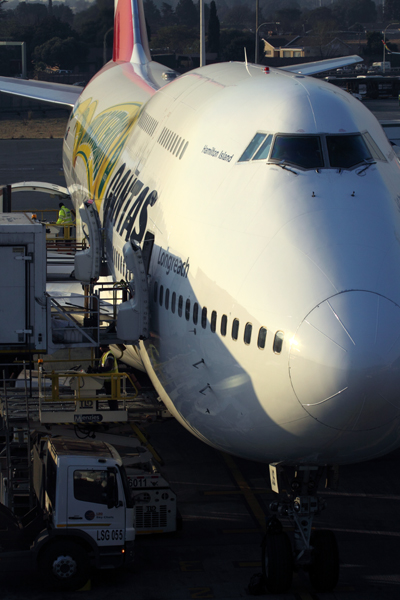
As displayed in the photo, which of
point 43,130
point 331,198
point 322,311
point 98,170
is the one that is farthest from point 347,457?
point 43,130

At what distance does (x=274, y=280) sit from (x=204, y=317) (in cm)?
156

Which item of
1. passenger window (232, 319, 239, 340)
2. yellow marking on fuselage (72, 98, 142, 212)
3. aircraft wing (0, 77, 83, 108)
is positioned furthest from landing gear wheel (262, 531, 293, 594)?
aircraft wing (0, 77, 83, 108)

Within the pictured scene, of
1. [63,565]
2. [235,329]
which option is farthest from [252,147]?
[63,565]

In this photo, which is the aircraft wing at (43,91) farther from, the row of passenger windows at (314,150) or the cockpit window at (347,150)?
the cockpit window at (347,150)

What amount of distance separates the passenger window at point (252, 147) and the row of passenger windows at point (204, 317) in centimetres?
240

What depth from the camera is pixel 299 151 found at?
12812mm

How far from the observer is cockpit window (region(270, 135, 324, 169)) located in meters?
12.7

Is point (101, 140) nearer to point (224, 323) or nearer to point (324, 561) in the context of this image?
point (224, 323)

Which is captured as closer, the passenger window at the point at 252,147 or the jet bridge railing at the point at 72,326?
the passenger window at the point at 252,147

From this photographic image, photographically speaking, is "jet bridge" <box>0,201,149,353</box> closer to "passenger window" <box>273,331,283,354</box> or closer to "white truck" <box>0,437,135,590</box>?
"white truck" <box>0,437,135,590</box>

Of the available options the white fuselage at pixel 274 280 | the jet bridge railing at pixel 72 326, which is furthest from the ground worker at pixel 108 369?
the white fuselage at pixel 274 280

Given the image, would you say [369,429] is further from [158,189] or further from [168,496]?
[158,189]

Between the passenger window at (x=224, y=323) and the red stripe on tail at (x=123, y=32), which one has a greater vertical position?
the red stripe on tail at (x=123, y=32)

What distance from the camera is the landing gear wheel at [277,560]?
1259 cm
